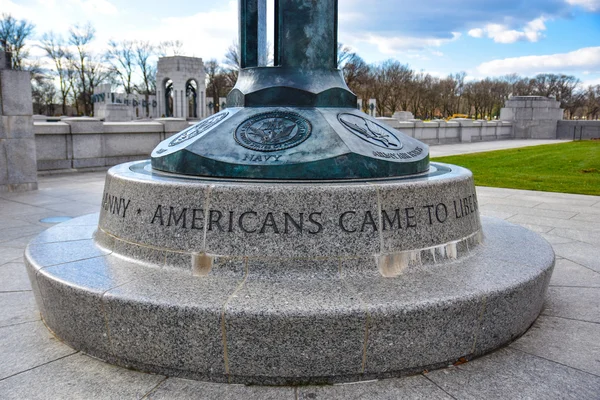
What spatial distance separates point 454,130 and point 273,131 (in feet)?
88.0

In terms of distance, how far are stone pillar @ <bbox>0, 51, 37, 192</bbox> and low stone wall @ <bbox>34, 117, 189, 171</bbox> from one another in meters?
2.14

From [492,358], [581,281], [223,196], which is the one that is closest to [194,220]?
[223,196]

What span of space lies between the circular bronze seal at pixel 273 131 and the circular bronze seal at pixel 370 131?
1.34ft

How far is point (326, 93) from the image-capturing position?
14.8ft

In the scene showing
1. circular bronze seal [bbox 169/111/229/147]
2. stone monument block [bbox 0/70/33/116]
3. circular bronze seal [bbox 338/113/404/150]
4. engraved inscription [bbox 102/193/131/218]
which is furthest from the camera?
stone monument block [bbox 0/70/33/116]

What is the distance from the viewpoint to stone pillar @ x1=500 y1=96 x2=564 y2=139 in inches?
1479

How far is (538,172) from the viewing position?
46.2 feet

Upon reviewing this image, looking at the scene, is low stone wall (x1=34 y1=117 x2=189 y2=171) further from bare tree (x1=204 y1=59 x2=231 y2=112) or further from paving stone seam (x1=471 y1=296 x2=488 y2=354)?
bare tree (x1=204 y1=59 x2=231 y2=112)

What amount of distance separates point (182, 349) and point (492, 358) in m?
1.87

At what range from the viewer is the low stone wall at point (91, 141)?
39.5 feet

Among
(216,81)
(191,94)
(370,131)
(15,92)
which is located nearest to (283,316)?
(370,131)

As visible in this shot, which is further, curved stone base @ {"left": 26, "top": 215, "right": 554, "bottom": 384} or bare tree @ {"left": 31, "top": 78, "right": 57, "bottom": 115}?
bare tree @ {"left": 31, "top": 78, "right": 57, "bottom": 115}

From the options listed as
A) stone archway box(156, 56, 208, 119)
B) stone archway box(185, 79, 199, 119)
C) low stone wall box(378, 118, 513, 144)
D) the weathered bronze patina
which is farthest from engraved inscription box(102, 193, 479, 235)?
stone archway box(185, 79, 199, 119)

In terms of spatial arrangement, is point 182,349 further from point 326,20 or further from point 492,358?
point 326,20
